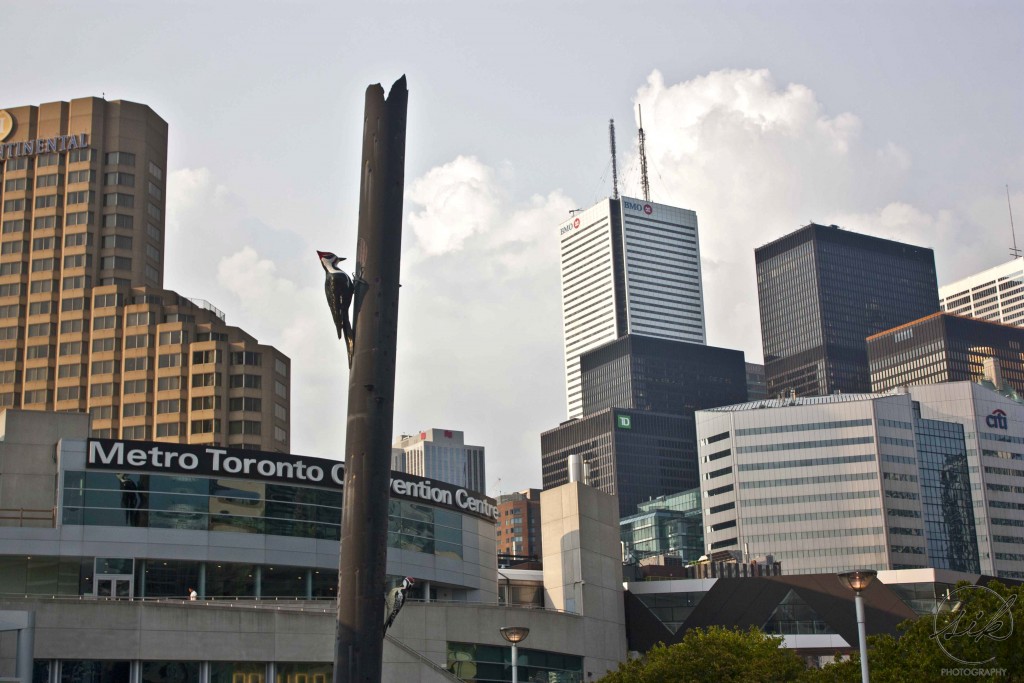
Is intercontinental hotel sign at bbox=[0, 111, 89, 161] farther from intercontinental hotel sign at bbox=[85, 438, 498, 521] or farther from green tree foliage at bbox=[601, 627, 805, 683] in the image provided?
green tree foliage at bbox=[601, 627, 805, 683]

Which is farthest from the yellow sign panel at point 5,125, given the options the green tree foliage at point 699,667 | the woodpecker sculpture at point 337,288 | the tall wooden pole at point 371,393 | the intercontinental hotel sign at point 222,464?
the woodpecker sculpture at point 337,288

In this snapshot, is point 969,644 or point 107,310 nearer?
point 969,644

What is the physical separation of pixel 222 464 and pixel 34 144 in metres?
113

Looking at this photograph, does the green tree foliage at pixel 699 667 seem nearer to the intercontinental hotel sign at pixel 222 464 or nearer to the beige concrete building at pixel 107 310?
the intercontinental hotel sign at pixel 222 464

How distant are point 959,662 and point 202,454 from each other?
4970 centimetres

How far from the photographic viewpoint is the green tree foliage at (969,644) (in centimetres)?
5584

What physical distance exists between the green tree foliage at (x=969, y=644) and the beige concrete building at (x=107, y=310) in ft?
415

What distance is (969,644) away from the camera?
186 feet

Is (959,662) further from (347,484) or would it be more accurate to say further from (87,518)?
(87,518)

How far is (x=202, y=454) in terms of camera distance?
86688 millimetres

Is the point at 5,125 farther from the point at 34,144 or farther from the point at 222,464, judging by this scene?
the point at 222,464

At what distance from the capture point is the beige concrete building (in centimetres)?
17650

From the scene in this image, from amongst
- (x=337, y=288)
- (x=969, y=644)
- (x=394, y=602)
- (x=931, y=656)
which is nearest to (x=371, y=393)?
(x=337, y=288)

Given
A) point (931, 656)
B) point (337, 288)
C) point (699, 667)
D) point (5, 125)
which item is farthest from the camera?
point (5, 125)
